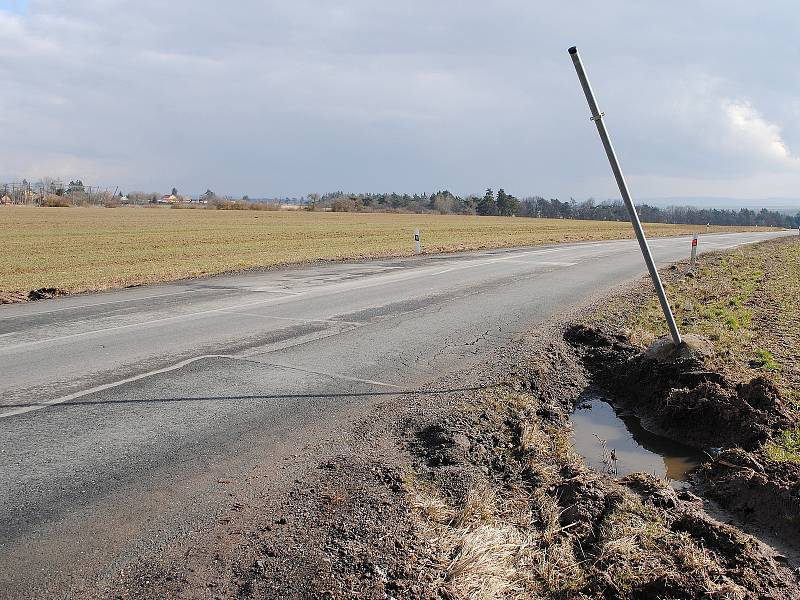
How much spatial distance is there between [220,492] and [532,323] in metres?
7.03

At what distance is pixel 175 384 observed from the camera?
6.54 metres

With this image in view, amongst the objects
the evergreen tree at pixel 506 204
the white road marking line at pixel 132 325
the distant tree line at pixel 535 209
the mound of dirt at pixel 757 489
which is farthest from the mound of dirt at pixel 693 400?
the evergreen tree at pixel 506 204

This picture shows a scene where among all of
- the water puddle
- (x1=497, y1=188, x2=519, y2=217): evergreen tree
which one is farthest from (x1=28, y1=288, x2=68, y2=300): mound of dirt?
(x1=497, y1=188, x2=519, y2=217): evergreen tree

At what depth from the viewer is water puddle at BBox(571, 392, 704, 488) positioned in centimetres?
552

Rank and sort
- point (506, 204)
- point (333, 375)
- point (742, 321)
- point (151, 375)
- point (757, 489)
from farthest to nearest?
point (506, 204), point (742, 321), point (333, 375), point (151, 375), point (757, 489)

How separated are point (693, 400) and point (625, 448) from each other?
979 mm

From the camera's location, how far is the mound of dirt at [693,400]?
5.77 meters

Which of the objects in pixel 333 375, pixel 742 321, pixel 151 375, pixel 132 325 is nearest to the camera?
pixel 151 375

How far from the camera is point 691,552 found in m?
3.71

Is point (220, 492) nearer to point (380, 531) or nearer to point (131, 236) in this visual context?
point (380, 531)

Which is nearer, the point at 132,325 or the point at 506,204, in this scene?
the point at 132,325

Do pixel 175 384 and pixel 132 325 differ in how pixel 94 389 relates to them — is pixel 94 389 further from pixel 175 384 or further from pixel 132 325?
pixel 132 325

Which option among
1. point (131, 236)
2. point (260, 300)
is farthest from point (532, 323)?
point (131, 236)

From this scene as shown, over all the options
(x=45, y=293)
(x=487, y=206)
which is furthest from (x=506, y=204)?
(x=45, y=293)
